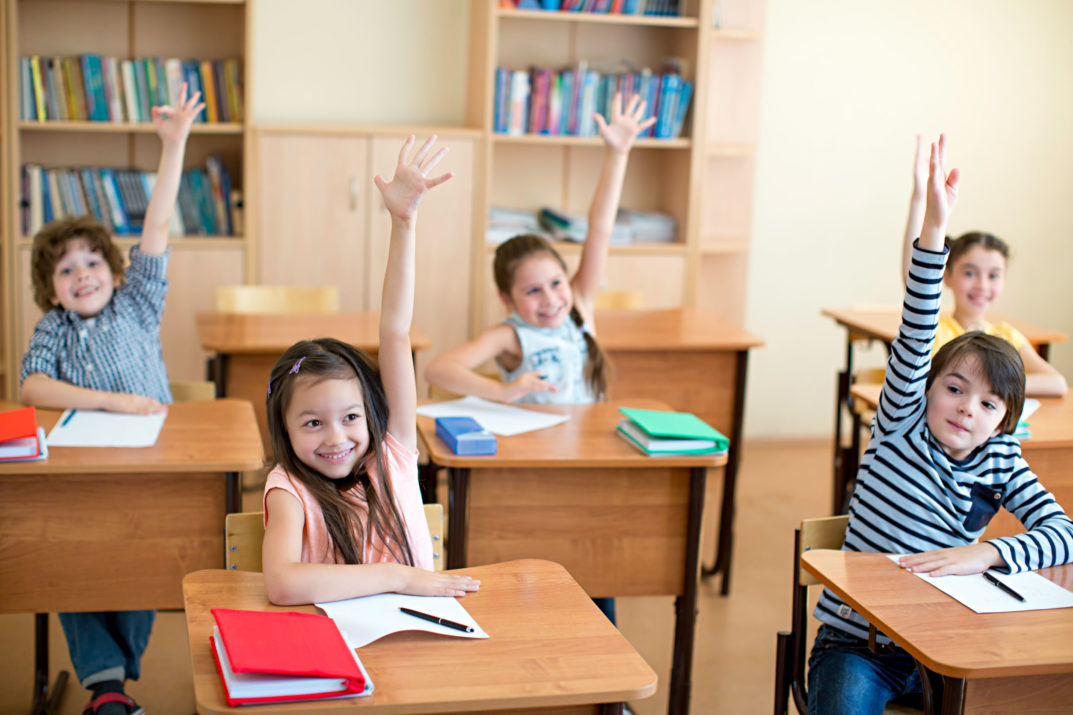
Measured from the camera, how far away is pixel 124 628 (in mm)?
2461

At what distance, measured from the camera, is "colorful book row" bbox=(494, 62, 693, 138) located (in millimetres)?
4465

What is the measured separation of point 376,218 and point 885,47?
7.65ft

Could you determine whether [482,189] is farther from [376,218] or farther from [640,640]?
[640,640]

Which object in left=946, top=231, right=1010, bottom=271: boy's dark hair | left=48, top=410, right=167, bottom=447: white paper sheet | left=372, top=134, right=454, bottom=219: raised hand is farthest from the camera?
left=946, top=231, right=1010, bottom=271: boy's dark hair

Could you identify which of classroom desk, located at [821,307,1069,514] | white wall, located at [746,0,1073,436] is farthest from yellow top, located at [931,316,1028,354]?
white wall, located at [746,0,1073,436]

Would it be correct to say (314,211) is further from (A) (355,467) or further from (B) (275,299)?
(A) (355,467)

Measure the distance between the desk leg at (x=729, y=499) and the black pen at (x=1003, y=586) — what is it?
5.13 feet

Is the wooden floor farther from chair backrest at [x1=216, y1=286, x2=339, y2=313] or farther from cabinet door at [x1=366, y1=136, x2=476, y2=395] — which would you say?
cabinet door at [x1=366, y1=136, x2=476, y2=395]

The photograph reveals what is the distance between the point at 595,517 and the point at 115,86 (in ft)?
9.23

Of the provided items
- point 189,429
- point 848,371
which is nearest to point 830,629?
point 189,429

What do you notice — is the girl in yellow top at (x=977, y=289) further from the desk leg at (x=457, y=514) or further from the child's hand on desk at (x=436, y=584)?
the child's hand on desk at (x=436, y=584)

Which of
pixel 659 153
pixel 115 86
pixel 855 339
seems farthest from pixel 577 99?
pixel 115 86

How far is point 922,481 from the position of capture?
1953 millimetres

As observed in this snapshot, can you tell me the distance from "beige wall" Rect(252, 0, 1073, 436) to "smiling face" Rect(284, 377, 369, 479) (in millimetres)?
3071
